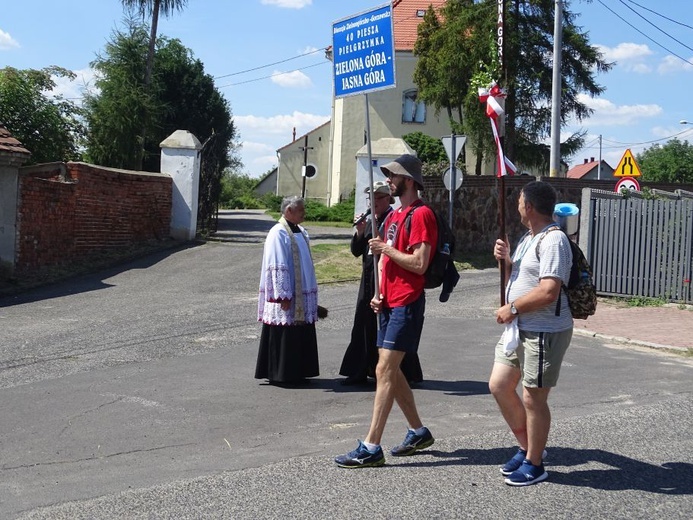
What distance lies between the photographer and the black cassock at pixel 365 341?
8164mm

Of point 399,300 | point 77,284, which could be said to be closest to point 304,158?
point 77,284

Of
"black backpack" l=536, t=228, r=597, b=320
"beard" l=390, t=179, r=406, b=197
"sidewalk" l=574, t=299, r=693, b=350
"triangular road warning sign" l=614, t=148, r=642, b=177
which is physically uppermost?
"triangular road warning sign" l=614, t=148, r=642, b=177

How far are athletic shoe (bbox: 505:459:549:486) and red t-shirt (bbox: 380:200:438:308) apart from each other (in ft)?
4.05

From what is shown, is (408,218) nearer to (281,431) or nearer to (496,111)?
(496,111)

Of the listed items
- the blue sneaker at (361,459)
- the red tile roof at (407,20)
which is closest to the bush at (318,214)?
the red tile roof at (407,20)

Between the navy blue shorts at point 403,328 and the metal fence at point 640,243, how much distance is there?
35.1 ft

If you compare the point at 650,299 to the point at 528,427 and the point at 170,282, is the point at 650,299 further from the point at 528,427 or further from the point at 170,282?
the point at 528,427

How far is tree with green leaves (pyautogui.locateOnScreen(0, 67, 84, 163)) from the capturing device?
67.9 feet

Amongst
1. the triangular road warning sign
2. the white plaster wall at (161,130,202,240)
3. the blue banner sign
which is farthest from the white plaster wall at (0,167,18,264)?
the triangular road warning sign

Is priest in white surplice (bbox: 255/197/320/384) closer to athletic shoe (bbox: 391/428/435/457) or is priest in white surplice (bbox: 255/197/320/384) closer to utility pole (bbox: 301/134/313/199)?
athletic shoe (bbox: 391/428/435/457)

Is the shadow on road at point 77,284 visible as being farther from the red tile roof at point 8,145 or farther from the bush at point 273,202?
the bush at point 273,202

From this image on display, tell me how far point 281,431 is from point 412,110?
39936 mm

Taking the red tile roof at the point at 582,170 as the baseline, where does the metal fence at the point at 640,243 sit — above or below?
below

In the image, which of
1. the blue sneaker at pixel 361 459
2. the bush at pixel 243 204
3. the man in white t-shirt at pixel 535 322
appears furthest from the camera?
the bush at pixel 243 204
